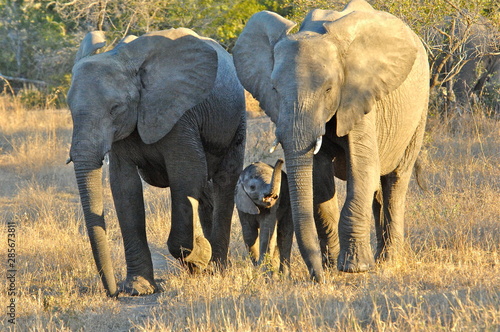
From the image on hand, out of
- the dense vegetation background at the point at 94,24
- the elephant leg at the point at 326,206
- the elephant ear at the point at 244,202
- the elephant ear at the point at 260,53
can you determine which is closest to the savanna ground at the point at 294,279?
the elephant leg at the point at 326,206

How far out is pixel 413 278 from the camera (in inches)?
238

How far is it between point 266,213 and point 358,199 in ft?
3.34

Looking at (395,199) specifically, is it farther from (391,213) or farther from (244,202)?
(244,202)

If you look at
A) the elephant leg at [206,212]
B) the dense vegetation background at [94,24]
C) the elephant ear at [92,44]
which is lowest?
the dense vegetation background at [94,24]

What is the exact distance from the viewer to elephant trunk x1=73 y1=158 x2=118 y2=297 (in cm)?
590

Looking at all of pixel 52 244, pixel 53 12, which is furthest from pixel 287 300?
pixel 53 12

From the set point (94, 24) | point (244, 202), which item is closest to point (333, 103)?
point (244, 202)

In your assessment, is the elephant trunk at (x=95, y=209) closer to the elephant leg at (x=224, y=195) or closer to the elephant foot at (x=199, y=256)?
the elephant foot at (x=199, y=256)

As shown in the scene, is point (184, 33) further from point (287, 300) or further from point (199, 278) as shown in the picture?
point (287, 300)

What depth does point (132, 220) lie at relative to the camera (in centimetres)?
659

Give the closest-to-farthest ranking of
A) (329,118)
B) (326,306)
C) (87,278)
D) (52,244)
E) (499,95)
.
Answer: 1. (326,306)
2. (329,118)
3. (87,278)
4. (52,244)
5. (499,95)

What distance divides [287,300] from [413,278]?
1.20 metres

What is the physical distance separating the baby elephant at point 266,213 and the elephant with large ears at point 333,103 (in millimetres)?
327

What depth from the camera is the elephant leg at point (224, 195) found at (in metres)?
7.45
